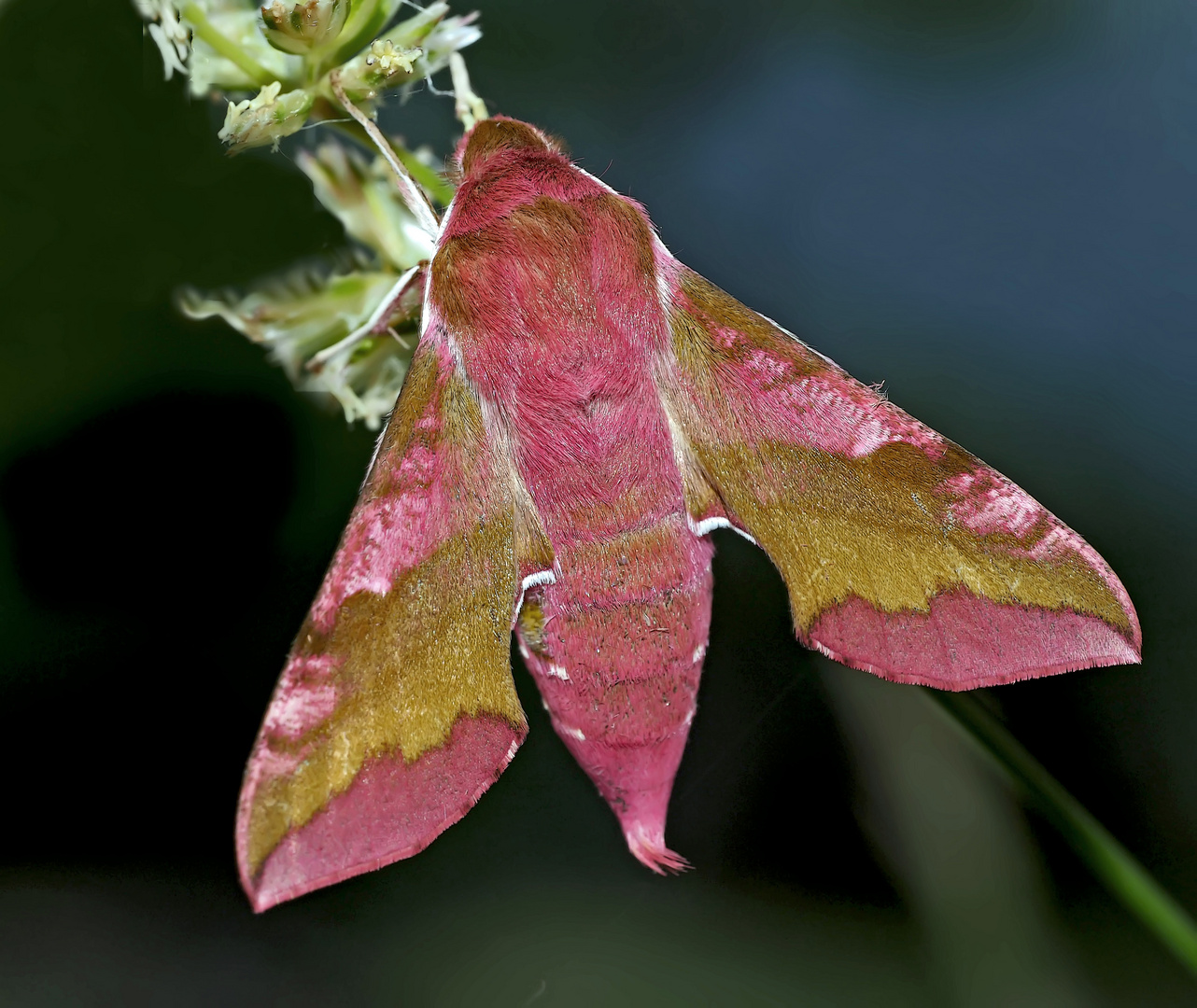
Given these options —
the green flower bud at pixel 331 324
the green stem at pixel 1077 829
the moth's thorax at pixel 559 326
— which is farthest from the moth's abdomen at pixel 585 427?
the green stem at pixel 1077 829

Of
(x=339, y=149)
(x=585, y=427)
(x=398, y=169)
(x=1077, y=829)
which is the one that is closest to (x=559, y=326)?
(x=585, y=427)

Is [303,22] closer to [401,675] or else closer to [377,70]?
[377,70]

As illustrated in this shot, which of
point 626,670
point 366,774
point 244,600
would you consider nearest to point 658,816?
point 626,670

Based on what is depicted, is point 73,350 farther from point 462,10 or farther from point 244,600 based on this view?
point 462,10

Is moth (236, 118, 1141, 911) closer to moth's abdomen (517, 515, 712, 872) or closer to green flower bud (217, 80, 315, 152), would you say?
moth's abdomen (517, 515, 712, 872)

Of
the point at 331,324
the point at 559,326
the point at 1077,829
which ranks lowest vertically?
the point at 1077,829

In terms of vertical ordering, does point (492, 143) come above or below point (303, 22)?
below
